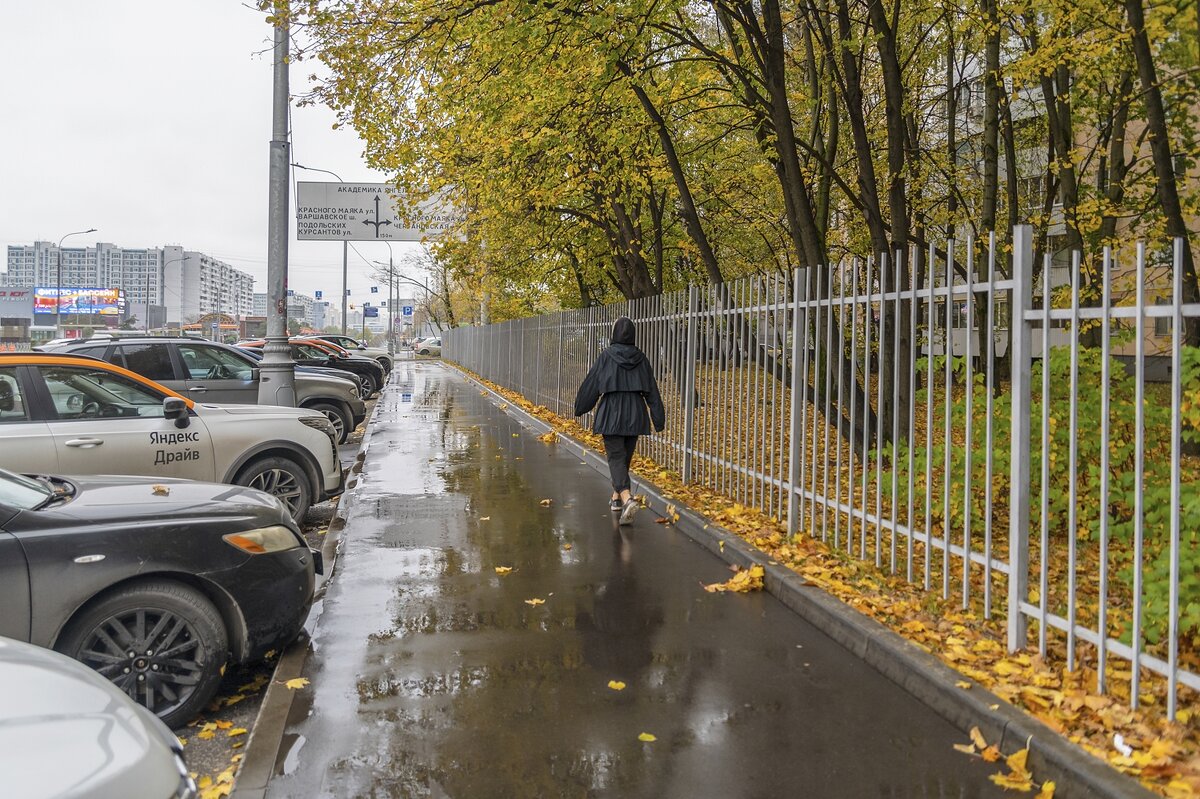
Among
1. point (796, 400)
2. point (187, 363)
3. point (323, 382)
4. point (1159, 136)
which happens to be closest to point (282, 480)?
point (796, 400)

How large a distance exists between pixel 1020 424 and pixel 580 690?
8.75ft

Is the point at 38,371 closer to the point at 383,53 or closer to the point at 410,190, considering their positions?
the point at 383,53

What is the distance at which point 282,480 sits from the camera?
8.30 metres

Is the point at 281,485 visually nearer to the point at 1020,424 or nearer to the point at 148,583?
the point at 148,583

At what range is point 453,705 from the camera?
439cm

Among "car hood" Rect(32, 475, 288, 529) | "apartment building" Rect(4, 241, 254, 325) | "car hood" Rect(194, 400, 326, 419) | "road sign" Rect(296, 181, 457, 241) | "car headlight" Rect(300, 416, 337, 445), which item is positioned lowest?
"car hood" Rect(32, 475, 288, 529)

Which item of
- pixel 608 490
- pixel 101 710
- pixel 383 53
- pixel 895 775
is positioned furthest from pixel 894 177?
pixel 101 710

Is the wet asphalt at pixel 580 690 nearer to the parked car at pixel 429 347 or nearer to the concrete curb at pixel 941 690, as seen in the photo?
the concrete curb at pixel 941 690

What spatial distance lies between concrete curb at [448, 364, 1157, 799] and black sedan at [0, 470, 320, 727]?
305 centimetres

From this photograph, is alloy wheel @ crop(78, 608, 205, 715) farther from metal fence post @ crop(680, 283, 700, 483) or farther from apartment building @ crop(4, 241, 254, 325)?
apartment building @ crop(4, 241, 254, 325)

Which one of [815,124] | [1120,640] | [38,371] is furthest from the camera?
[815,124]

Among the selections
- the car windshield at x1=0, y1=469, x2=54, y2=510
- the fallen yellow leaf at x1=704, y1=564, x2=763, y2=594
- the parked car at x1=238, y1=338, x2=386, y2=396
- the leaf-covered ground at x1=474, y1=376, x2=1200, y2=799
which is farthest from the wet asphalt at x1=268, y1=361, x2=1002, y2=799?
the parked car at x1=238, y1=338, x2=386, y2=396

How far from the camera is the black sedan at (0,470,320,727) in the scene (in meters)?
4.13

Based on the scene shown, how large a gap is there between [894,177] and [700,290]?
263cm
